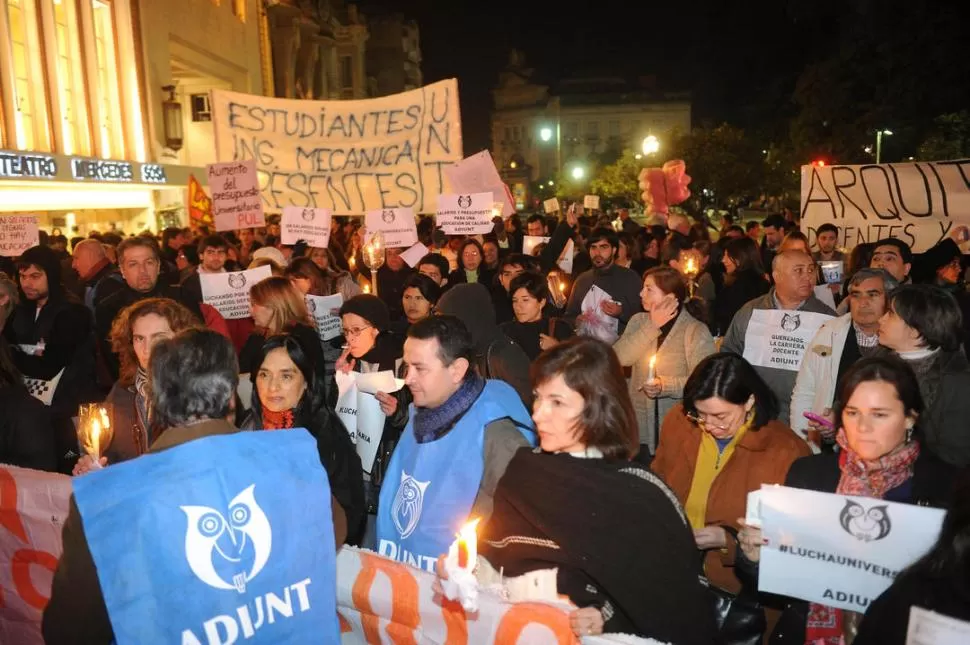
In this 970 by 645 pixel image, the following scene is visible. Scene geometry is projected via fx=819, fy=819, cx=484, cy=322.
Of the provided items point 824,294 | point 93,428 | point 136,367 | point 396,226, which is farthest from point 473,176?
point 93,428

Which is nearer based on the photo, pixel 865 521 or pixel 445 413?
pixel 865 521

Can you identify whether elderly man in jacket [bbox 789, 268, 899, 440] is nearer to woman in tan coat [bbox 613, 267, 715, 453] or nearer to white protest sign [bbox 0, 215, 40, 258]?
woman in tan coat [bbox 613, 267, 715, 453]

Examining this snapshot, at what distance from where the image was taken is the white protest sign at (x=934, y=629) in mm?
2033

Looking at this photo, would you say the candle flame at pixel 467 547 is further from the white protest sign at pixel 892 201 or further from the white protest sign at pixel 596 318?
the white protest sign at pixel 892 201

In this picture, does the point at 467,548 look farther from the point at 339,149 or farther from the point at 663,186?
the point at 663,186

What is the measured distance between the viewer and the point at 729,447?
3547mm

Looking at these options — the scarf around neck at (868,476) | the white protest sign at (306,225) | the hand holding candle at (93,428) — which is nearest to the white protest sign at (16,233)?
the white protest sign at (306,225)

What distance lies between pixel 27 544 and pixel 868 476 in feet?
11.0

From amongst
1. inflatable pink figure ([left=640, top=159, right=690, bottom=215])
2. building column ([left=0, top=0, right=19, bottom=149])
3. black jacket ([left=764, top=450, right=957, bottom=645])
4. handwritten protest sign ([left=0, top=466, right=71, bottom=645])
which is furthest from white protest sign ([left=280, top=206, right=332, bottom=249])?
inflatable pink figure ([left=640, top=159, right=690, bottom=215])

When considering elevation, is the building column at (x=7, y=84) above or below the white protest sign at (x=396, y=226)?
above

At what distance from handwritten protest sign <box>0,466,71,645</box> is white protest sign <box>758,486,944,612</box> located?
2.72 metres

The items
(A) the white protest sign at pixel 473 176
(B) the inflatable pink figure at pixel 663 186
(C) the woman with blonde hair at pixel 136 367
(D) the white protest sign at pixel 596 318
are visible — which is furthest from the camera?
(B) the inflatable pink figure at pixel 663 186

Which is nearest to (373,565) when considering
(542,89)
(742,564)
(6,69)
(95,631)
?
(95,631)

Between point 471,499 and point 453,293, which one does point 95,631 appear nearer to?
point 471,499
